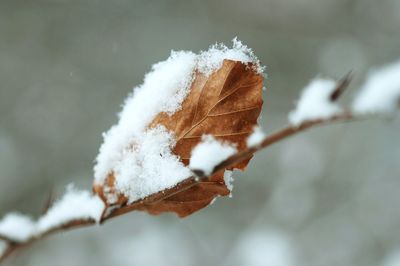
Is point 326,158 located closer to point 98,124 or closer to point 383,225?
point 383,225

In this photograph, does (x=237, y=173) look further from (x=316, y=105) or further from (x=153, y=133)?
(x=316, y=105)

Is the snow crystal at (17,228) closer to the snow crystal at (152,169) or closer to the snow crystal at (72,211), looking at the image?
the snow crystal at (72,211)

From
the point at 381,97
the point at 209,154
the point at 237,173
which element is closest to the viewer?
the point at 381,97

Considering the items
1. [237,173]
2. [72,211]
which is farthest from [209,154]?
[237,173]

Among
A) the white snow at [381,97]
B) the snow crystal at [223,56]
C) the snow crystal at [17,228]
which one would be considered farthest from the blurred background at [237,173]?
the white snow at [381,97]

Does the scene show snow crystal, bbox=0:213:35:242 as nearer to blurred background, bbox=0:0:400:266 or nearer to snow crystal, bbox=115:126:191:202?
snow crystal, bbox=115:126:191:202

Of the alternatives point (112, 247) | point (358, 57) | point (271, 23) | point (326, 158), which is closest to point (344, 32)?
point (358, 57)
